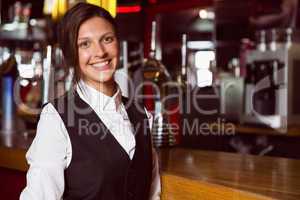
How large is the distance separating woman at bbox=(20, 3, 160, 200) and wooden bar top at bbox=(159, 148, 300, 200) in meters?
0.23

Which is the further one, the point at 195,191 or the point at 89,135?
the point at 195,191

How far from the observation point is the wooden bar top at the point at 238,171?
1245 millimetres

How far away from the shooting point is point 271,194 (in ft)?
3.80

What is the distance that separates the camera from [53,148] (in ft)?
3.64

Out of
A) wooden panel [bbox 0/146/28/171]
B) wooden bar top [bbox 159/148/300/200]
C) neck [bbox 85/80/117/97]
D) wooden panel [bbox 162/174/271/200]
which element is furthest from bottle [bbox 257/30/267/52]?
neck [bbox 85/80/117/97]

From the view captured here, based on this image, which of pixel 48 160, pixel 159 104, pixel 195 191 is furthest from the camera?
pixel 159 104

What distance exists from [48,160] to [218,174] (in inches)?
22.8

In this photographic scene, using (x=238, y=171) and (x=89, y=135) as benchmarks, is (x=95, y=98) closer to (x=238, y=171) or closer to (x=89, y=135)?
(x=89, y=135)

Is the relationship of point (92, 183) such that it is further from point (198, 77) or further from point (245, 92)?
point (245, 92)

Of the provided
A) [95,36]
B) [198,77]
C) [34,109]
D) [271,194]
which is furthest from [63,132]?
[34,109]

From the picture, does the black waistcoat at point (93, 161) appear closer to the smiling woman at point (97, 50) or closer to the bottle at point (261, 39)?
the smiling woman at point (97, 50)

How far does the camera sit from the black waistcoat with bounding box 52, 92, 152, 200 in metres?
1.16

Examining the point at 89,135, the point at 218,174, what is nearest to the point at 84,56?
the point at 89,135

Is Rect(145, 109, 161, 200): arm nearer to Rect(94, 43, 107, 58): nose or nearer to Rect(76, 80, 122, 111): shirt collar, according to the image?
Rect(76, 80, 122, 111): shirt collar
